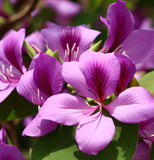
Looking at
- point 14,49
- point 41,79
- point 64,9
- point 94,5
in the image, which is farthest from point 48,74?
point 64,9

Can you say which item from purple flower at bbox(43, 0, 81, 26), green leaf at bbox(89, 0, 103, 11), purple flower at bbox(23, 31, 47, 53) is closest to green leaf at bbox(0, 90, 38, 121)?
purple flower at bbox(23, 31, 47, 53)

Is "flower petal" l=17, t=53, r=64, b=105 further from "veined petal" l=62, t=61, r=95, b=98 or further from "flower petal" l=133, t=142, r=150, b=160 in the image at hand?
"flower petal" l=133, t=142, r=150, b=160

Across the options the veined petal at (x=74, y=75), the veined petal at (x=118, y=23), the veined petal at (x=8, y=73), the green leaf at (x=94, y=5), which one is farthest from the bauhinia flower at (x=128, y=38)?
the green leaf at (x=94, y=5)

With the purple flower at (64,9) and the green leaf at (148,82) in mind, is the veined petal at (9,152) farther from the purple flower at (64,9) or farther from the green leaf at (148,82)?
the purple flower at (64,9)

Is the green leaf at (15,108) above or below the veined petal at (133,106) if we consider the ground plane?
below

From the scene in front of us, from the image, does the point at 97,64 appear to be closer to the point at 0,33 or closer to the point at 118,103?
the point at 118,103

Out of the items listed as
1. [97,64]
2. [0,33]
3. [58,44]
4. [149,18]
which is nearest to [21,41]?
[58,44]

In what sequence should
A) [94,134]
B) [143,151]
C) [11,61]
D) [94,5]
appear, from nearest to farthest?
1. [94,134]
2. [143,151]
3. [11,61]
4. [94,5]

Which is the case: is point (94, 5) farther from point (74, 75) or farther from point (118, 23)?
point (74, 75)
